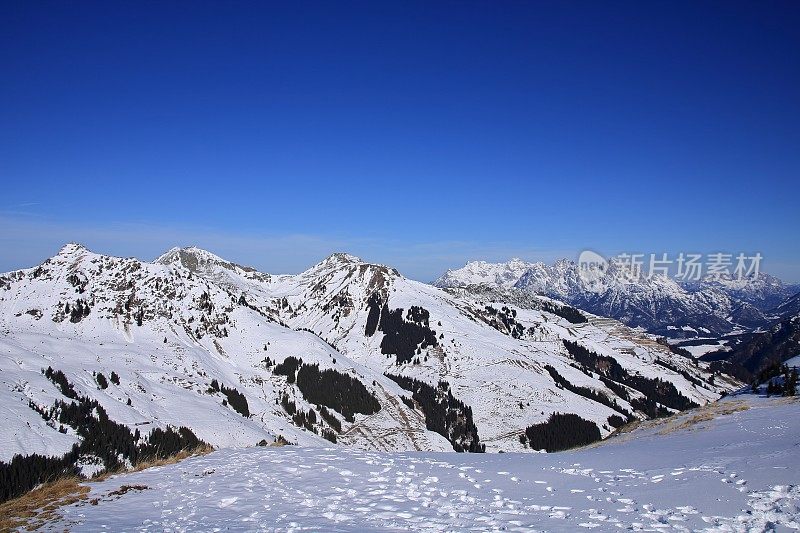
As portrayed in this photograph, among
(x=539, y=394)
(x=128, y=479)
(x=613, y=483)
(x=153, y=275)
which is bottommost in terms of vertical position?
(x=539, y=394)

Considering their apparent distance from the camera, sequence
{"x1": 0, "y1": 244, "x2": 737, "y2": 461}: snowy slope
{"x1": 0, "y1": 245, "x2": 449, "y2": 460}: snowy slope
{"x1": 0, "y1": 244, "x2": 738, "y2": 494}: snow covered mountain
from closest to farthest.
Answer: {"x1": 0, "y1": 245, "x2": 449, "y2": 460}: snowy slope, {"x1": 0, "y1": 244, "x2": 738, "y2": 494}: snow covered mountain, {"x1": 0, "y1": 244, "x2": 737, "y2": 461}: snowy slope

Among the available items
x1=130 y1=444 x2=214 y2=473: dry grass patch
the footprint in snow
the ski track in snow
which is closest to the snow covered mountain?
x1=130 y1=444 x2=214 y2=473: dry grass patch

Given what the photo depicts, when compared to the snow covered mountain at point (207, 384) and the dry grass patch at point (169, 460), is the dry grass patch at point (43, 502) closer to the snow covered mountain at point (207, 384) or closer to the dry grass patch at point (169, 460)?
the dry grass patch at point (169, 460)

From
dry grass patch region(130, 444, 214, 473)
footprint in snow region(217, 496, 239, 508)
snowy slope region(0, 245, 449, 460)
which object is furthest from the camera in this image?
snowy slope region(0, 245, 449, 460)

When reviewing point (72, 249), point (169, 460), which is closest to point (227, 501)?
point (169, 460)

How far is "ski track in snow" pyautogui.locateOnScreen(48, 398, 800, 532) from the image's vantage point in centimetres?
1413

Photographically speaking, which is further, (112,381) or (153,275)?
(153,275)

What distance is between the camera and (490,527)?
13.9 m

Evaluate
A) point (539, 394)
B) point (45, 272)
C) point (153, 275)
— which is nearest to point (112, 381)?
point (153, 275)

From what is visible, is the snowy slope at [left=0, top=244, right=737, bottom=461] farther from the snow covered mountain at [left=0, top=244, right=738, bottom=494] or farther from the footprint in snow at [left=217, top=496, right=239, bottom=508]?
the footprint in snow at [left=217, top=496, right=239, bottom=508]

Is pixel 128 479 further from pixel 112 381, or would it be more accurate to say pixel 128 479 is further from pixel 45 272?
pixel 45 272

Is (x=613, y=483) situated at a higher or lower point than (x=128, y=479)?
higher

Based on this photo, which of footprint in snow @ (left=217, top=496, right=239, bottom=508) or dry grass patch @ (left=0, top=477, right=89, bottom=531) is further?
footprint in snow @ (left=217, top=496, right=239, bottom=508)

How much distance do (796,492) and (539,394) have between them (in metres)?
171
